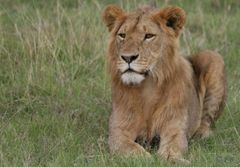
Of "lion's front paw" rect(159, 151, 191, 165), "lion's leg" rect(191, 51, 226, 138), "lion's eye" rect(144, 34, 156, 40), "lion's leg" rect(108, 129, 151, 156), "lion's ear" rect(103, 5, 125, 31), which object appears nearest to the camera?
"lion's front paw" rect(159, 151, 191, 165)

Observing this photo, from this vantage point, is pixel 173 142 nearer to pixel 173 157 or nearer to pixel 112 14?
pixel 173 157

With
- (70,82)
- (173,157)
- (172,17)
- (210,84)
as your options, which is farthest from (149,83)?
(70,82)

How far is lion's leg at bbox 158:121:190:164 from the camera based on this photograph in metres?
5.79

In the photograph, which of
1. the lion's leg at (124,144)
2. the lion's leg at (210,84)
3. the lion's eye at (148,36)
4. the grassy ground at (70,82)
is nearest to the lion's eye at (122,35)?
the lion's eye at (148,36)

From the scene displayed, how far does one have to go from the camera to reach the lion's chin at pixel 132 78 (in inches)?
226

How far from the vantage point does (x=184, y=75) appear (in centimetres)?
622

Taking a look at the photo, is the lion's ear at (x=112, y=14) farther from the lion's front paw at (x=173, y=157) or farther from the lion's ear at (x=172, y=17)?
the lion's front paw at (x=173, y=157)

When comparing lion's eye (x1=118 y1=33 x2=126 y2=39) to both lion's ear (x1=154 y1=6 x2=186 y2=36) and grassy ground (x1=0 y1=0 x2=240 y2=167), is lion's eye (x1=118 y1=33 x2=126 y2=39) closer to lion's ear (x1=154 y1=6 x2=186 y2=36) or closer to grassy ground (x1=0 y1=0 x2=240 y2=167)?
lion's ear (x1=154 y1=6 x2=186 y2=36)

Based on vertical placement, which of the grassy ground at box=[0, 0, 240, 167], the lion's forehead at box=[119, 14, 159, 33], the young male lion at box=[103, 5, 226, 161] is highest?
the lion's forehead at box=[119, 14, 159, 33]

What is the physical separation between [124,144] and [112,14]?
0.97m

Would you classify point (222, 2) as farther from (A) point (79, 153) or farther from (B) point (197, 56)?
(A) point (79, 153)

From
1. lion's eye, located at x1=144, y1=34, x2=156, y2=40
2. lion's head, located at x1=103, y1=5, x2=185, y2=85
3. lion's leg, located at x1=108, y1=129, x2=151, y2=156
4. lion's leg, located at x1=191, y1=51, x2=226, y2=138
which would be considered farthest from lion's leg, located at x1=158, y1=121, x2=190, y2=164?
lion's leg, located at x1=191, y1=51, x2=226, y2=138

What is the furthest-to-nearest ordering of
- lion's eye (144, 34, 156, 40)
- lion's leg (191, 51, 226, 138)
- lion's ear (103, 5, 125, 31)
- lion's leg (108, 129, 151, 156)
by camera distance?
lion's leg (191, 51, 226, 138) < lion's ear (103, 5, 125, 31) < lion's eye (144, 34, 156, 40) < lion's leg (108, 129, 151, 156)

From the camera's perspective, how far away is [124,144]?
591 centimetres
